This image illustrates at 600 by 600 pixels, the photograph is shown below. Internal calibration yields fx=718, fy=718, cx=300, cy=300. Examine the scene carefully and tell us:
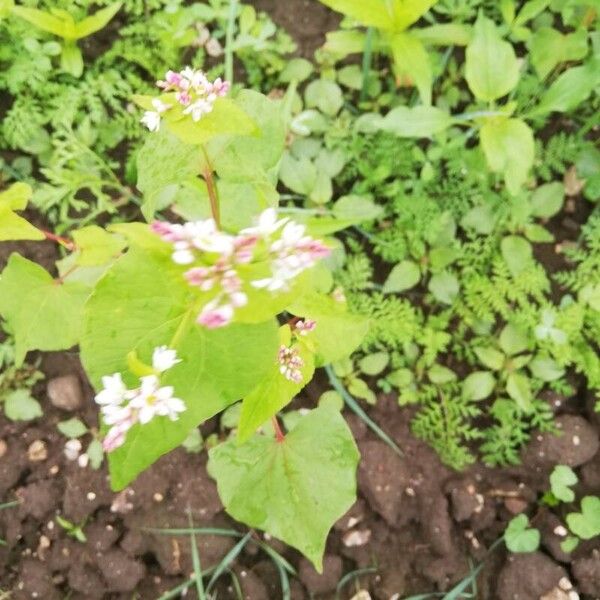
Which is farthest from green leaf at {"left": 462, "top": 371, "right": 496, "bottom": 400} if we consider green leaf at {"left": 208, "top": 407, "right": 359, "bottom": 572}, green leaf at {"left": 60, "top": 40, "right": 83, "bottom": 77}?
green leaf at {"left": 60, "top": 40, "right": 83, "bottom": 77}

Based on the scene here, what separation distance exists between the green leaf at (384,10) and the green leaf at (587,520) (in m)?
1.18

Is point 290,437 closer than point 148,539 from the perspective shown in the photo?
Yes

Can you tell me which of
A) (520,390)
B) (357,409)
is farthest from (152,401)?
(520,390)

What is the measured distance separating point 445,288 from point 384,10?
0.67 metres

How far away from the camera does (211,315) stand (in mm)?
756

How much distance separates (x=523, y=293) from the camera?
1765 millimetres

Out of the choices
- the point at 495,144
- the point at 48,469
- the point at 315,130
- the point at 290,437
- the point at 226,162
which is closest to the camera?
the point at 226,162

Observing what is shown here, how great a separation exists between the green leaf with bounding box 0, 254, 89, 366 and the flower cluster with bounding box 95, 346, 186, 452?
449 millimetres

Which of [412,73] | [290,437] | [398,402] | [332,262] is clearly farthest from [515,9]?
[290,437]

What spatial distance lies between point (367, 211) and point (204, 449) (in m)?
0.71

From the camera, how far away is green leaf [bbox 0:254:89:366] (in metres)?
1.30

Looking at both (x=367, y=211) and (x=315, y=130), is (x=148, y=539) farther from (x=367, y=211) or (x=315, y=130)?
(x=315, y=130)

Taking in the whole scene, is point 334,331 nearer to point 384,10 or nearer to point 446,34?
point 384,10

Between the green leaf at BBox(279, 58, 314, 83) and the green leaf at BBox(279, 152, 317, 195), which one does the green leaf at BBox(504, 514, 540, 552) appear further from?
the green leaf at BBox(279, 58, 314, 83)
